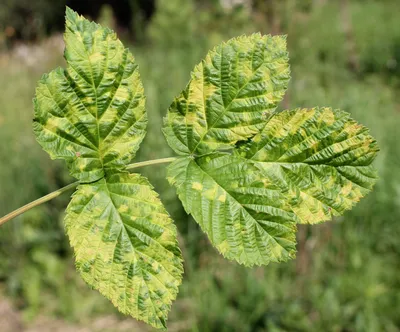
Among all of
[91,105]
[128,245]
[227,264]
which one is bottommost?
[227,264]

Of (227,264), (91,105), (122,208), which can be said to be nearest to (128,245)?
(122,208)

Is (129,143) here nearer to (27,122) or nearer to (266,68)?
(266,68)

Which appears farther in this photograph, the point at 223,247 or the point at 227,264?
the point at 227,264

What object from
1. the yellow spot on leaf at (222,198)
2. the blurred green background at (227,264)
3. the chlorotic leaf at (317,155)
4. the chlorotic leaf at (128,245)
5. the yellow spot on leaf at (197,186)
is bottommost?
the blurred green background at (227,264)

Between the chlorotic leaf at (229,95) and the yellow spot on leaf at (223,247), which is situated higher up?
the chlorotic leaf at (229,95)

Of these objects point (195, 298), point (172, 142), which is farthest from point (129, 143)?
point (195, 298)

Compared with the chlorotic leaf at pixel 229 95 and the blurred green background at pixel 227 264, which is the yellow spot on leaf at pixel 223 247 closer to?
the chlorotic leaf at pixel 229 95

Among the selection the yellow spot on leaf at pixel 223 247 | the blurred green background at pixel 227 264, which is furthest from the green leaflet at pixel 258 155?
the blurred green background at pixel 227 264

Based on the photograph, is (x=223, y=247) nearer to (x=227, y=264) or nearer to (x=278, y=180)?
(x=278, y=180)
